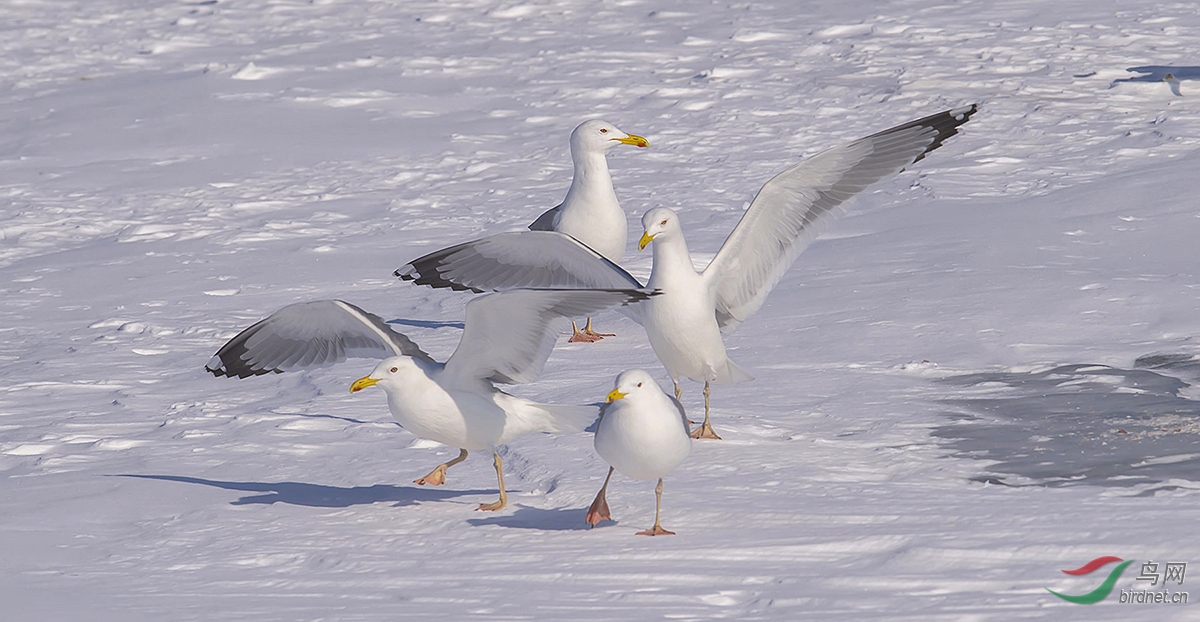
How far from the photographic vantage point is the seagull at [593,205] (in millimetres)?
7582

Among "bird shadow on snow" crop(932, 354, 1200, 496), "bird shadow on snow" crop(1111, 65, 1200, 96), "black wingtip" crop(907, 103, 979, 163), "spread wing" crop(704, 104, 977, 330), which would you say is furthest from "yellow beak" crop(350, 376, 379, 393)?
"bird shadow on snow" crop(1111, 65, 1200, 96)

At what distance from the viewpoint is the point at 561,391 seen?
658cm

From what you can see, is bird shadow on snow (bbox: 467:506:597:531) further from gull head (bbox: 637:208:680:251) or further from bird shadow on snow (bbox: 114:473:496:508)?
gull head (bbox: 637:208:680:251)

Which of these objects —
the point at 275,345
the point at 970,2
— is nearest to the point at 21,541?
the point at 275,345

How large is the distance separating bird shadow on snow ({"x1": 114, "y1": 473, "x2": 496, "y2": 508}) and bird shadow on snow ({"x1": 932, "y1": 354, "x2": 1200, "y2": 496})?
1.95 m

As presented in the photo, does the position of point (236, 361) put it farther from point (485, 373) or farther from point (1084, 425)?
point (1084, 425)

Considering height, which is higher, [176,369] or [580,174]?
[580,174]

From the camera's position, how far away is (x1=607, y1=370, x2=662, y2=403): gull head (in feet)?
15.3

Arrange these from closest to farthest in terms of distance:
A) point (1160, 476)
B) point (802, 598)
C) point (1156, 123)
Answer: point (802, 598)
point (1160, 476)
point (1156, 123)

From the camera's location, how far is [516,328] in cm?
519

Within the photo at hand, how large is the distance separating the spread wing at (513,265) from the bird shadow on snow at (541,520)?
1.25 m

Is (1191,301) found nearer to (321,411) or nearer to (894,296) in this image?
(894,296)

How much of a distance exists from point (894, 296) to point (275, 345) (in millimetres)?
3327

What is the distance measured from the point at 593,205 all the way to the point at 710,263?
5.95 ft
